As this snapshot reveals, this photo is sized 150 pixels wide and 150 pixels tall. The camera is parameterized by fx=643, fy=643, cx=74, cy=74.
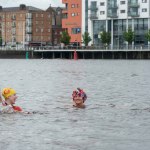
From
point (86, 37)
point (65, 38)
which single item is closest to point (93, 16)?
point (86, 37)

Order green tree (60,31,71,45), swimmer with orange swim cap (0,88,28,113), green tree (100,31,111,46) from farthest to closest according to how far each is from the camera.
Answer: green tree (60,31,71,45), green tree (100,31,111,46), swimmer with orange swim cap (0,88,28,113)

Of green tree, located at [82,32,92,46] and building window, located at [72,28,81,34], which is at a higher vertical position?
building window, located at [72,28,81,34]

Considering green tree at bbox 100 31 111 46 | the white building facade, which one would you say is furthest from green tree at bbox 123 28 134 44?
green tree at bbox 100 31 111 46

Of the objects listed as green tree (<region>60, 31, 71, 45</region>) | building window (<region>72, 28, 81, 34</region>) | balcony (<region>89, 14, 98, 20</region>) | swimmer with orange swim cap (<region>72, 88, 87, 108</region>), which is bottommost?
swimmer with orange swim cap (<region>72, 88, 87, 108</region>)

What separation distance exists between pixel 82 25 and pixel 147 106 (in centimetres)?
13735

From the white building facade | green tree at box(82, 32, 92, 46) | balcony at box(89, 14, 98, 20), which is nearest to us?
the white building facade

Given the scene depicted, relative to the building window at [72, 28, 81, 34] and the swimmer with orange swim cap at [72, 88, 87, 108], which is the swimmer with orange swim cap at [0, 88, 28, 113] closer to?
the swimmer with orange swim cap at [72, 88, 87, 108]

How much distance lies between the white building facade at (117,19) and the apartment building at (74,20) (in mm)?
6176

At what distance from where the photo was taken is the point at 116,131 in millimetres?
18234

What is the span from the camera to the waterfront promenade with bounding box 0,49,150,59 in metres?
142

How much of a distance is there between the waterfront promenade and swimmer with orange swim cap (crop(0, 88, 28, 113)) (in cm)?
11658

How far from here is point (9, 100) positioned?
21.7 meters

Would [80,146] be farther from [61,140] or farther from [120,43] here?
[120,43]

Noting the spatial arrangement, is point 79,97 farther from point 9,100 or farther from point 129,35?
point 129,35
